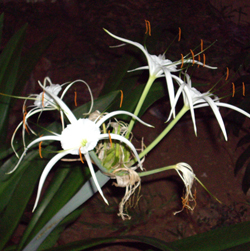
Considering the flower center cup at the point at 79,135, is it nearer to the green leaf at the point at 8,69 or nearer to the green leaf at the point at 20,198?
the green leaf at the point at 20,198

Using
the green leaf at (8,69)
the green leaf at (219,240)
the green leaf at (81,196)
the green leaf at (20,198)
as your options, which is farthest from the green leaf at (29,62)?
the green leaf at (219,240)

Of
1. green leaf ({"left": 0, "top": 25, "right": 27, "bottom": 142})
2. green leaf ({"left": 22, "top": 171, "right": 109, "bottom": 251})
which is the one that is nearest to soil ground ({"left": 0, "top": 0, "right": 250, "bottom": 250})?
green leaf ({"left": 0, "top": 25, "right": 27, "bottom": 142})

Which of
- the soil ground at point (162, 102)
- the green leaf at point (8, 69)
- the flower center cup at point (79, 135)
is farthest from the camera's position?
the soil ground at point (162, 102)

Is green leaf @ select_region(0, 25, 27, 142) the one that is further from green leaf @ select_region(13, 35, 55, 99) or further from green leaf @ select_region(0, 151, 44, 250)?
green leaf @ select_region(0, 151, 44, 250)

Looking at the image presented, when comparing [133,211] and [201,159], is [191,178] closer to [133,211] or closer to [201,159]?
[133,211]

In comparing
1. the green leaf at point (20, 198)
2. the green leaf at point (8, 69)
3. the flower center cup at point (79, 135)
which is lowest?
the green leaf at point (20, 198)

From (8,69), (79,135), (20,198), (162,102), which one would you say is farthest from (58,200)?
(162,102)

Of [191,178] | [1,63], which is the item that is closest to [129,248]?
[191,178]

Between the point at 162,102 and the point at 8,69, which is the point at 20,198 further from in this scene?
the point at 162,102
